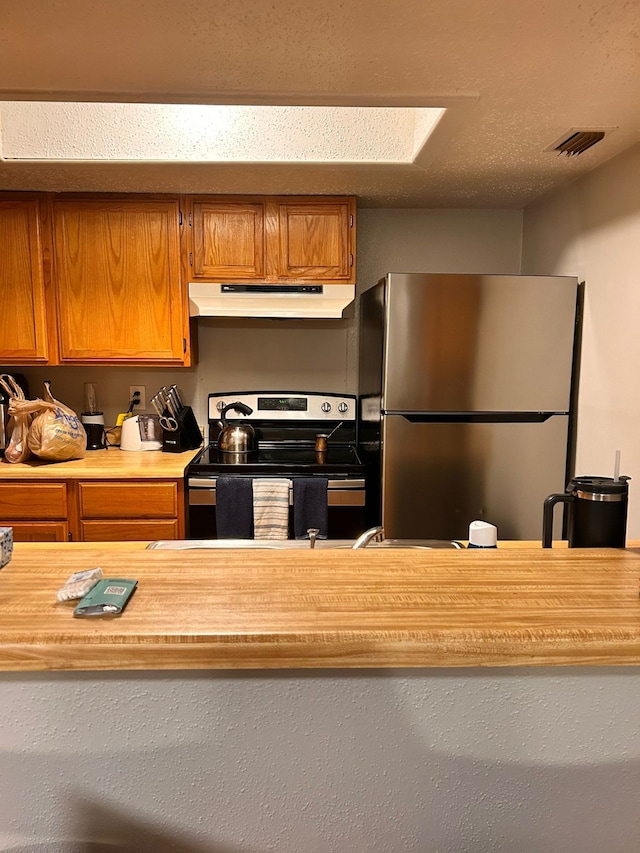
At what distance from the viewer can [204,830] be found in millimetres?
843

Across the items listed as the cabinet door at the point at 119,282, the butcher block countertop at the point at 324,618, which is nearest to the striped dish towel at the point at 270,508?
the cabinet door at the point at 119,282

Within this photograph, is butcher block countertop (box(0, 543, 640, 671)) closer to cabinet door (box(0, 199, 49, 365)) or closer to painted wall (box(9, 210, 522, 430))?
cabinet door (box(0, 199, 49, 365))

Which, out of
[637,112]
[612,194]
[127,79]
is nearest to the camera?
[127,79]

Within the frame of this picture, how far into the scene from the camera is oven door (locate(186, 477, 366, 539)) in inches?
105

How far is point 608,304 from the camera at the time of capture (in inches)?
91.0

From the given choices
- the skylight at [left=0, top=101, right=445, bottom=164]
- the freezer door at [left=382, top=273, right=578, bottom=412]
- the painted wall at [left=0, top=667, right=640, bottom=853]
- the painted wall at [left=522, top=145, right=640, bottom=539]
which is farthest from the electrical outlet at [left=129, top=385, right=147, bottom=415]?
the painted wall at [left=0, top=667, right=640, bottom=853]

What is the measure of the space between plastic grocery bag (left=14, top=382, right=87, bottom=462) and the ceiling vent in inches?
90.7

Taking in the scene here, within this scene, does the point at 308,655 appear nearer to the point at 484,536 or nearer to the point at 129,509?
the point at 484,536

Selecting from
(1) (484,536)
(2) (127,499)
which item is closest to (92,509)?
(2) (127,499)

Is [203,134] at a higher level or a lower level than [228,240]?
higher

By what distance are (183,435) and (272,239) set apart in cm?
106

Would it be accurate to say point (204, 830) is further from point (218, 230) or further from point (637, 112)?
point (218, 230)

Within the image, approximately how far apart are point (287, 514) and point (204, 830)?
1839 millimetres

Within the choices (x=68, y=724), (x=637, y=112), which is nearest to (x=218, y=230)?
(x=637, y=112)
